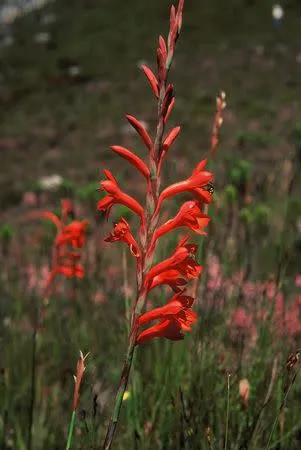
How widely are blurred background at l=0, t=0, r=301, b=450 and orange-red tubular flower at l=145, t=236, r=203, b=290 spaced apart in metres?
0.31

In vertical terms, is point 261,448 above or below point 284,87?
below

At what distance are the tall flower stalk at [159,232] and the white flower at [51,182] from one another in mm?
11235

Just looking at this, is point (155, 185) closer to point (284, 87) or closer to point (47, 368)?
point (47, 368)

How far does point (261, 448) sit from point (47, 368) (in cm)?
182

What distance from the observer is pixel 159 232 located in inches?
53.5

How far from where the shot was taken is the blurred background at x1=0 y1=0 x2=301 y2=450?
2.08 meters

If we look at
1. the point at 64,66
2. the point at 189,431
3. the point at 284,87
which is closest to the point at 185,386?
the point at 189,431

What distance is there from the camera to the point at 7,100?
25188 mm

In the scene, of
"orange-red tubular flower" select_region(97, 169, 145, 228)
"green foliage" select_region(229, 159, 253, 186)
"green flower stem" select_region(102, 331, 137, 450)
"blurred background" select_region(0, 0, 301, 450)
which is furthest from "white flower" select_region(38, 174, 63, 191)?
"green flower stem" select_region(102, 331, 137, 450)

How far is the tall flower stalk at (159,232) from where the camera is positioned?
1.31 m

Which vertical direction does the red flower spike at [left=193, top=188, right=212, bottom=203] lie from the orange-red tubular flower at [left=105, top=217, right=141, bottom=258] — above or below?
above

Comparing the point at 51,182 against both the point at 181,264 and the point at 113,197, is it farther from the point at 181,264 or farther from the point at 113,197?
the point at 181,264

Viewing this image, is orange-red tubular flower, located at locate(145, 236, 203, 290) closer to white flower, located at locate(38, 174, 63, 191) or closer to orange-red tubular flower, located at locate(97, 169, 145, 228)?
orange-red tubular flower, located at locate(97, 169, 145, 228)

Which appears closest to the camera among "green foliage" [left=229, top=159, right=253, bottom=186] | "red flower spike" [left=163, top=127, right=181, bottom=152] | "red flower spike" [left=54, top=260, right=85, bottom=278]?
"red flower spike" [left=163, top=127, right=181, bottom=152]
